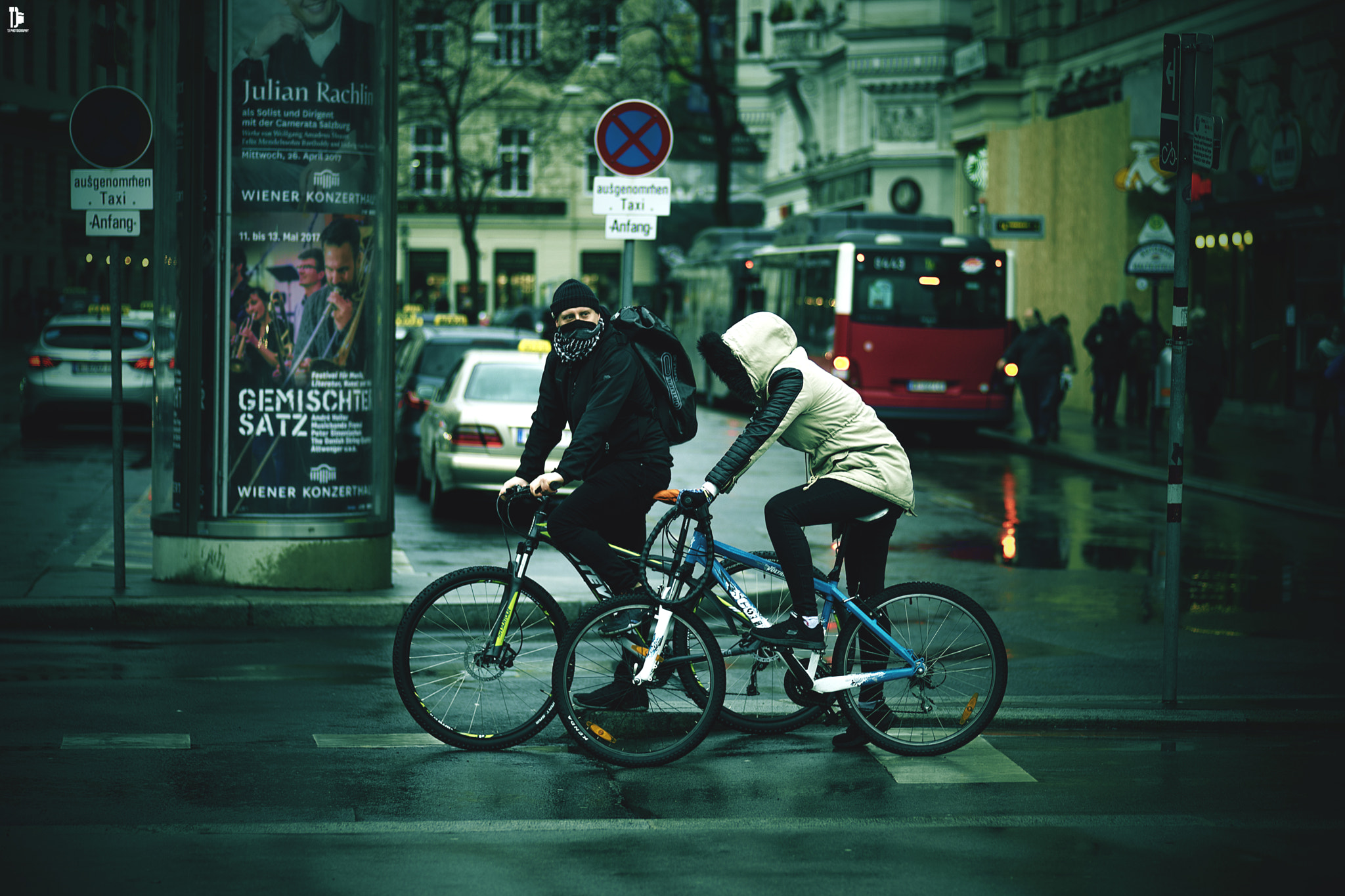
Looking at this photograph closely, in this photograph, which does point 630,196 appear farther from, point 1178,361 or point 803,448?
point 803,448

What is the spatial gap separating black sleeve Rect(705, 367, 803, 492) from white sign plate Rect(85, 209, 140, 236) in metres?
4.91

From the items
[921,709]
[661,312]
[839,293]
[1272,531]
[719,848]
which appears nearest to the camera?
[719,848]

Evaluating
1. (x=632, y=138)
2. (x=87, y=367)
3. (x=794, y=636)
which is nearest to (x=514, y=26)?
(x=87, y=367)

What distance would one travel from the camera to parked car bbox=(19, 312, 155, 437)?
21547mm

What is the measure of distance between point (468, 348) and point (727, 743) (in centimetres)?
1177

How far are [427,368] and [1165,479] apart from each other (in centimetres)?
841

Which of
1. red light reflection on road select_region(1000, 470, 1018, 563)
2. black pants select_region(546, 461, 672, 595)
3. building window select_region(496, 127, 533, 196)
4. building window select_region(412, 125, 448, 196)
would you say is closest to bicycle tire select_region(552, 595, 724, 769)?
black pants select_region(546, 461, 672, 595)

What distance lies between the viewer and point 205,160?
9852 mm

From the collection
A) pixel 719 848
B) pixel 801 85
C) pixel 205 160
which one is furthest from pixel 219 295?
pixel 801 85

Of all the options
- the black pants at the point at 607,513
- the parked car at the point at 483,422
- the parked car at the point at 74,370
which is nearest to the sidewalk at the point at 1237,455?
the parked car at the point at 483,422

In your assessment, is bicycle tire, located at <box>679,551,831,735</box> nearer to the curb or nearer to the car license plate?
the curb

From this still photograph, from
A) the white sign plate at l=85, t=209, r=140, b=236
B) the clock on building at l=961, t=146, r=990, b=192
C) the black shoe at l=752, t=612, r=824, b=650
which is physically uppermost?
the clock on building at l=961, t=146, r=990, b=192

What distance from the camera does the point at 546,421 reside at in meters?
7.09

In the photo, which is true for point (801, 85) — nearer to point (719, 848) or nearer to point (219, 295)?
point (219, 295)
